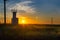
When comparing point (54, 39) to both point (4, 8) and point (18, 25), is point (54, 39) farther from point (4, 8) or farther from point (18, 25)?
point (18, 25)

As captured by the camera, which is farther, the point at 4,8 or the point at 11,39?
the point at 11,39

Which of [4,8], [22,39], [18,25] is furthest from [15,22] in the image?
[4,8]

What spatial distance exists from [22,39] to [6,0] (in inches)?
260

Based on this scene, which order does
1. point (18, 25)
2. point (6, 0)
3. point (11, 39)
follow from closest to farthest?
point (6, 0), point (11, 39), point (18, 25)

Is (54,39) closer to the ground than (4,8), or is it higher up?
closer to the ground

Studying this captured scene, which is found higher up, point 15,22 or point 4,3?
point 4,3

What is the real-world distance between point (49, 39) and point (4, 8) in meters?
7.81

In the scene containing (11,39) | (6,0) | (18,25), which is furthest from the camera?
(18,25)

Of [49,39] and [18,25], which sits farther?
[18,25]

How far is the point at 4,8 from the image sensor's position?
82.5 feet

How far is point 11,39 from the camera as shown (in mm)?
27922

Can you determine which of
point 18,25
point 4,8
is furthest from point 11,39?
point 18,25

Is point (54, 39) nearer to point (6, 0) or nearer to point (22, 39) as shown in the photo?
point (22, 39)

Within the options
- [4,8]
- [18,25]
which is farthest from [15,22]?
[4,8]
